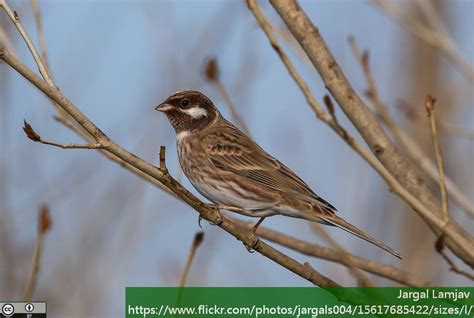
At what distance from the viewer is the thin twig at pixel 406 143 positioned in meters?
5.08

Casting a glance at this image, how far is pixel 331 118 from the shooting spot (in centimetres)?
525

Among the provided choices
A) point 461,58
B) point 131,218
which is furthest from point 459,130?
point 131,218

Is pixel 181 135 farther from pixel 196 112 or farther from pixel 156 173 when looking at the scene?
pixel 156 173

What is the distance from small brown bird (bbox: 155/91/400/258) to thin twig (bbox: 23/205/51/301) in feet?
6.40

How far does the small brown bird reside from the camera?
6680mm

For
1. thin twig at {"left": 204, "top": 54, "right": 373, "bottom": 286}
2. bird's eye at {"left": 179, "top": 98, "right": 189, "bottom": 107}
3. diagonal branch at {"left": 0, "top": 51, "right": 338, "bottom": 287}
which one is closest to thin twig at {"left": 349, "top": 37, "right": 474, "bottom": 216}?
thin twig at {"left": 204, "top": 54, "right": 373, "bottom": 286}

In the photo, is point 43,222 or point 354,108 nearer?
point 43,222

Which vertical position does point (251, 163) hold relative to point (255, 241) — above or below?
above

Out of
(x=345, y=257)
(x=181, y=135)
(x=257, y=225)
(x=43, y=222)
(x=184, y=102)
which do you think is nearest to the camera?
(x=345, y=257)

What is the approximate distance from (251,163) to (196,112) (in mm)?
839

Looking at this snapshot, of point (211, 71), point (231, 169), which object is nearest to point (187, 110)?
point (231, 169)

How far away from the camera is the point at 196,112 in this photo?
7.79 meters

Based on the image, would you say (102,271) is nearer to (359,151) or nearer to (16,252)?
(16,252)

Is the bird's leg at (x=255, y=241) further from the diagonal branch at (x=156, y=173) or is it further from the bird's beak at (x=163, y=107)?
the bird's beak at (x=163, y=107)
